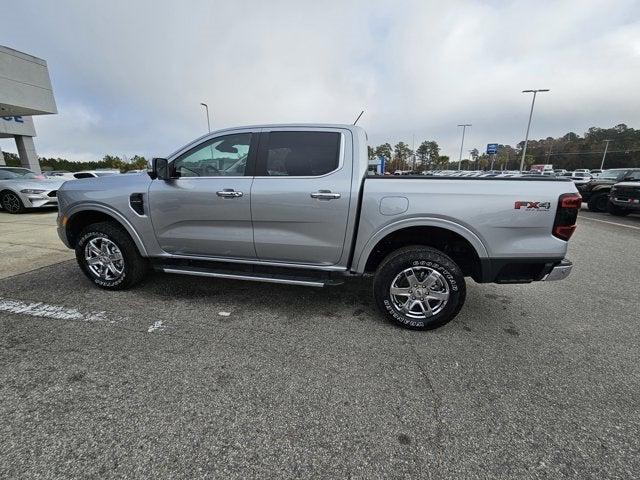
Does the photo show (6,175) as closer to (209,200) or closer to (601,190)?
(209,200)

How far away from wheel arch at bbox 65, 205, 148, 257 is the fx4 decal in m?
3.74

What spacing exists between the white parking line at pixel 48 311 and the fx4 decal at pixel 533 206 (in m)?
3.83

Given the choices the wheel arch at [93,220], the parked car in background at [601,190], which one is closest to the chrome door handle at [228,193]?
the wheel arch at [93,220]

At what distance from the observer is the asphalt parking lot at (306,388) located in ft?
5.44

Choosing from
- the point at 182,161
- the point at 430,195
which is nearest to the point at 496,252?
the point at 430,195

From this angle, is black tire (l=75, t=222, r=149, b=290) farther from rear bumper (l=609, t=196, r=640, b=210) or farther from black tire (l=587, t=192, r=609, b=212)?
black tire (l=587, t=192, r=609, b=212)

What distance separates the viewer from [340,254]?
302 cm

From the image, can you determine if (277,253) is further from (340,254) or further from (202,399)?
(202,399)

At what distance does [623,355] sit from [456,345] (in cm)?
137

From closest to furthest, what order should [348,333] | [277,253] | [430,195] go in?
[430,195] → [348,333] → [277,253]

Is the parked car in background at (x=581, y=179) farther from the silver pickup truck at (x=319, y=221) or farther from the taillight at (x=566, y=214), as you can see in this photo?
the silver pickup truck at (x=319, y=221)

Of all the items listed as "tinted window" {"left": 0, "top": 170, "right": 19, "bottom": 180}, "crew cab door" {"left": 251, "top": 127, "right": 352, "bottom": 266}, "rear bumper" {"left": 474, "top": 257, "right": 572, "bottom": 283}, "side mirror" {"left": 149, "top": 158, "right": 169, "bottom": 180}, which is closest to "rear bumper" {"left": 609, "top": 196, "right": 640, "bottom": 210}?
"rear bumper" {"left": 474, "top": 257, "right": 572, "bottom": 283}

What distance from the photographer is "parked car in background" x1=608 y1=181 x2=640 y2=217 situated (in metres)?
9.98

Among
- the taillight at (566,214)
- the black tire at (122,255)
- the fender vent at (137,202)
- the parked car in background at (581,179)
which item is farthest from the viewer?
the parked car in background at (581,179)
